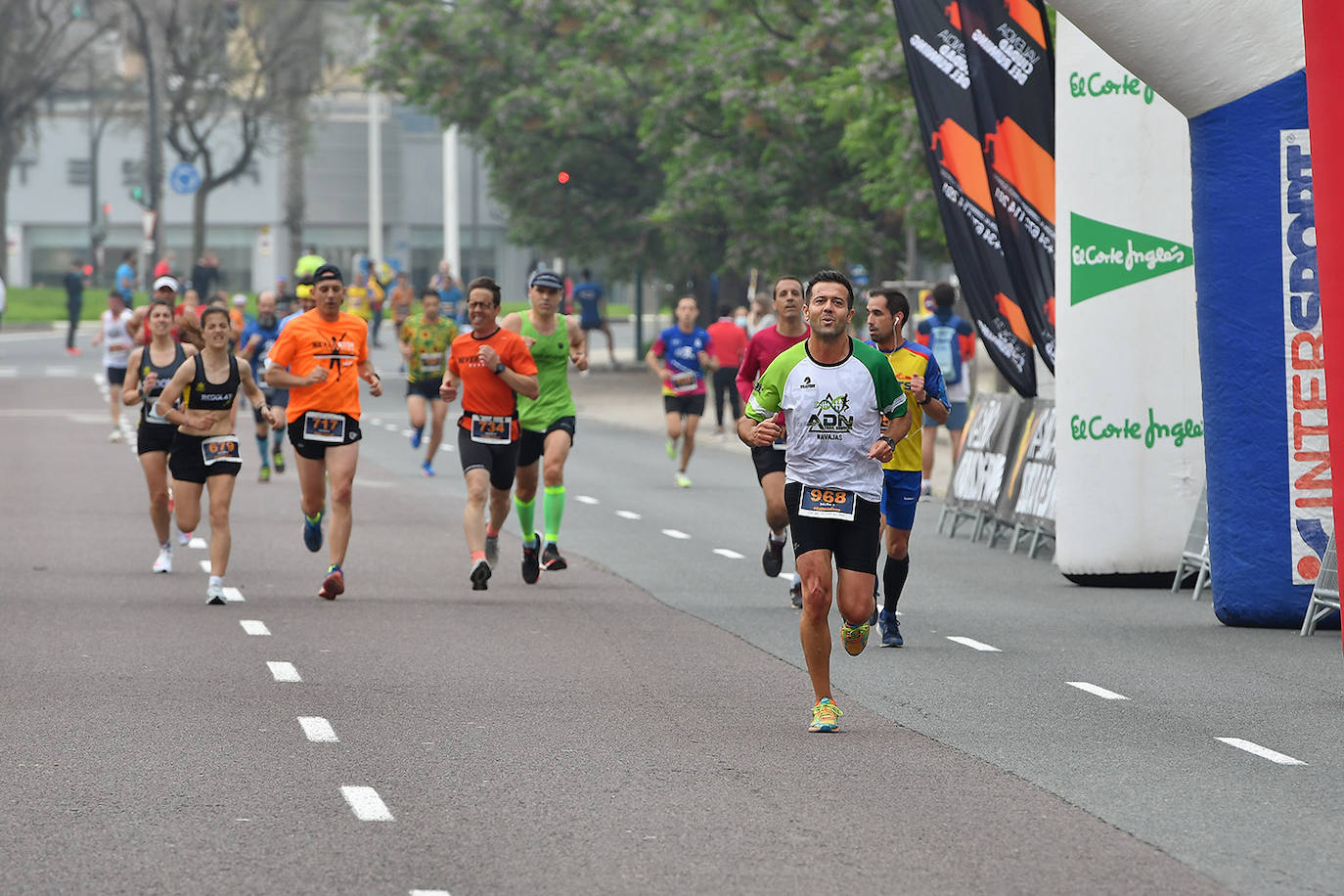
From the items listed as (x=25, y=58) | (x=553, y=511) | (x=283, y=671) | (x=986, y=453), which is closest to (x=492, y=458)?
(x=553, y=511)

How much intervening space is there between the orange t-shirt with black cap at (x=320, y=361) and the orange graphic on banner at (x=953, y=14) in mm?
5338

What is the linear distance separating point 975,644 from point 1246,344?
2.26 metres

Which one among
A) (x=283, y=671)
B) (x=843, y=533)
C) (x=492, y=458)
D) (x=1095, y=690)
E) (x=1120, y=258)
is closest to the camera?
(x=843, y=533)

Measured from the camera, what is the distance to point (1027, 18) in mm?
15273

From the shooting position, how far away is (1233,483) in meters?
12.0

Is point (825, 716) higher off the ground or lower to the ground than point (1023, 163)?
lower

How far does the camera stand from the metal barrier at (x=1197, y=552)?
13.6 meters

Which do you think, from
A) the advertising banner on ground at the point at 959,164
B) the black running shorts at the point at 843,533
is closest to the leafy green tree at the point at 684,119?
the advertising banner on ground at the point at 959,164

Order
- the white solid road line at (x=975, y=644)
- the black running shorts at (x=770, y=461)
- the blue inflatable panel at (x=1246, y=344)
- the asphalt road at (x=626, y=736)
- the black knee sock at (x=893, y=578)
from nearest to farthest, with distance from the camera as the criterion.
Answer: the asphalt road at (x=626, y=736), the white solid road line at (x=975, y=644), the black knee sock at (x=893, y=578), the blue inflatable panel at (x=1246, y=344), the black running shorts at (x=770, y=461)

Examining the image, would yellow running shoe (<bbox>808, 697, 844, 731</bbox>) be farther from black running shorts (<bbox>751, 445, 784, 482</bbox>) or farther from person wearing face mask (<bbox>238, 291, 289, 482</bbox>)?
person wearing face mask (<bbox>238, 291, 289, 482</bbox>)

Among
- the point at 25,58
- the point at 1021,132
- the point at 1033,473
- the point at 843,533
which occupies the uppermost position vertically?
the point at 25,58

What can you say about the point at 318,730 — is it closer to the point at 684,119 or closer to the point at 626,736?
the point at 626,736

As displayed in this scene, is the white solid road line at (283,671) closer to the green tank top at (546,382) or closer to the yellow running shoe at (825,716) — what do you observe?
the yellow running shoe at (825,716)

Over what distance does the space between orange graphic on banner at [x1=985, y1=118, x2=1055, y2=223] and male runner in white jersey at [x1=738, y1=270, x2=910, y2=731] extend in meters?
7.03
